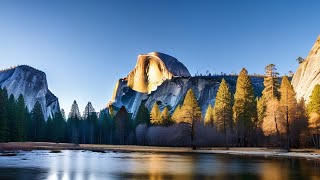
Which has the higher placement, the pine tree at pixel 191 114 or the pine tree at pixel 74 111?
the pine tree at pixel 74 111

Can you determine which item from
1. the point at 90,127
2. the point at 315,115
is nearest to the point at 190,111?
the point at 315,115

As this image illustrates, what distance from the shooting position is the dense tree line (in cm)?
5897

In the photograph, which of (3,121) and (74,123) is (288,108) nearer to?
(3,121)

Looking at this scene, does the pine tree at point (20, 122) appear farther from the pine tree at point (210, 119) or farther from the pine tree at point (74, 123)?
the pine tree at point (210, 119)

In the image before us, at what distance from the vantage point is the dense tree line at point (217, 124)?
58969 mm

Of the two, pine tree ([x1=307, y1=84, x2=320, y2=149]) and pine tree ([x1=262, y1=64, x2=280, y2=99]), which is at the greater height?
pine tree ([x1=262, y1=64, x2=280, y2=99])

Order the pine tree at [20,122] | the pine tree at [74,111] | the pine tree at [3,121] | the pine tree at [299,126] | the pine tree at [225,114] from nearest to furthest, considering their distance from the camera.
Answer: the pine tree at [299,126] < the pine tree at [3,121] < the pine tree at [225,114] < the pine tree at [20,122] < the pine tree at [74,111]

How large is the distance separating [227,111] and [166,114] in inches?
1353

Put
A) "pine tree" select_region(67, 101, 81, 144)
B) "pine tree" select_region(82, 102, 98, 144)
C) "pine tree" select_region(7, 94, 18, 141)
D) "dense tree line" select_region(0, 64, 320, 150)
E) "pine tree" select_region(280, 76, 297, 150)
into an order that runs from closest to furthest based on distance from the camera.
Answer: "pine tree" select_region(280, 76, 297, 150)
"dense tree line" select_region(0, 64, 320, 150)
"pine tree" select_region(7, 94, 18, 141)
"pine tree" select_region(67, 101, 81, 144)
"pine tree" select_region(82, 102, 98, 144)

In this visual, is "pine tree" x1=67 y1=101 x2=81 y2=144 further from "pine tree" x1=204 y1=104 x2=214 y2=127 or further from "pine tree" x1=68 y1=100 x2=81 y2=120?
"pine tree" x1=204 y1=104 x2=214 y2=127

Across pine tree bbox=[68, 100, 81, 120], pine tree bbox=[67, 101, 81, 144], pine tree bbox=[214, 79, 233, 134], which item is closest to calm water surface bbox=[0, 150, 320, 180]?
pine tree bbox=[214, 79, 233, 134]

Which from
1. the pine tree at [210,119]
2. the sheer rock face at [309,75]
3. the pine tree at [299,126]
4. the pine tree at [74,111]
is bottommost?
the pine tree at [299,126]

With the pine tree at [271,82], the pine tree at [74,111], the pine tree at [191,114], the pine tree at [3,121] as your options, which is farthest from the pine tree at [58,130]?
the pine tree at [271,82]

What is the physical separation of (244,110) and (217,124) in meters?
9.68
